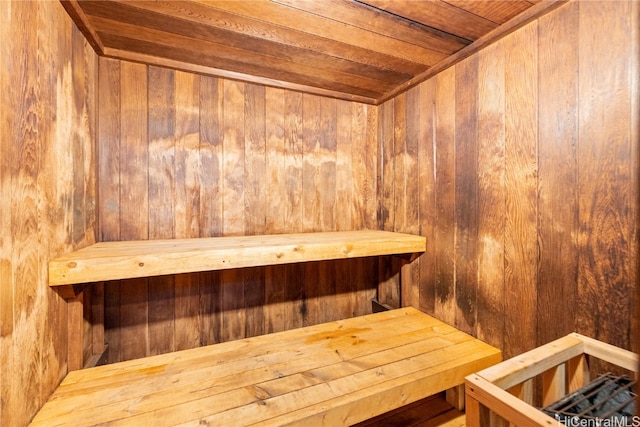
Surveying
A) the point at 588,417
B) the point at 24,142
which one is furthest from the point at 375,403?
the point at 24,142

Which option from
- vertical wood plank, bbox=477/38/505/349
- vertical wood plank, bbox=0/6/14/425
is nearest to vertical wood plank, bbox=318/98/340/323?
vertical wood plank, bbox=477/38/505/349

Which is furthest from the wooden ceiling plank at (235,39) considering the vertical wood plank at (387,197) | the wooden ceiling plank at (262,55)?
the vertical wood plank at (387,197)

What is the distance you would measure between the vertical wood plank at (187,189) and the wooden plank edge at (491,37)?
4.50 feet

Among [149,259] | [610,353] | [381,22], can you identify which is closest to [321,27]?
[381,22]

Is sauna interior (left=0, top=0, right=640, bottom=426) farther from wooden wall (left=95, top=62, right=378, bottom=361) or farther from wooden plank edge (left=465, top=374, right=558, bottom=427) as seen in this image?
wooden plank edge (left=465, top=374, right=558, bottom=427)

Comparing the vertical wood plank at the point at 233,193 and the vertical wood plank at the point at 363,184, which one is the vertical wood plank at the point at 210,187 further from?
the vertical wood plank at the point at 363,184

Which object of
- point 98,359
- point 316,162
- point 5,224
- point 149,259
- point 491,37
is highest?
point 491,37

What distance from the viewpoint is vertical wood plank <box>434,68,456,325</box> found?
1468mm

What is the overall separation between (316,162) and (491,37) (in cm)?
116

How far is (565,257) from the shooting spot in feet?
3.30

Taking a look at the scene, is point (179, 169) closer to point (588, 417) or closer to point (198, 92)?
point (198, 92)

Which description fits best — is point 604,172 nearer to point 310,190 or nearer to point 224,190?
point 310,190

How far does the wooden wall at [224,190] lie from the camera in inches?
57.7

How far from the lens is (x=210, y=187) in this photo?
1623 mm
